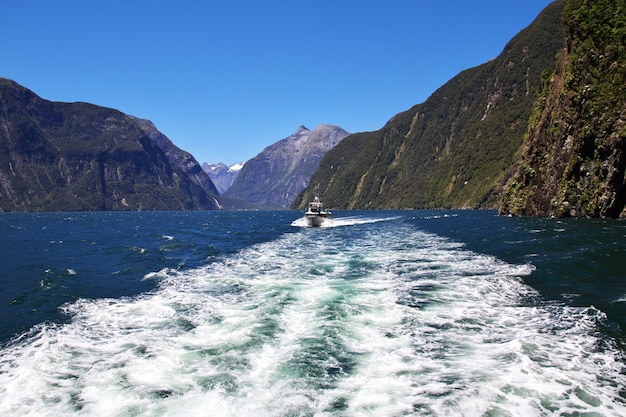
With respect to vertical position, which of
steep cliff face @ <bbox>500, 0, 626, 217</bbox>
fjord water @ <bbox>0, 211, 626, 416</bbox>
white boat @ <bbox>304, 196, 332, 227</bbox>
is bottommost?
fjord water @ <bbox>0, 211, 626, 416</bbox>

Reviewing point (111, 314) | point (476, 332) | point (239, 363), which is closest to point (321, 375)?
point (239, 363)

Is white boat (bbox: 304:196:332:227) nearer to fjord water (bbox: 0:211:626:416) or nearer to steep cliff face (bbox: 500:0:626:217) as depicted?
steep cliff face (bbox: 500:0:626:217)

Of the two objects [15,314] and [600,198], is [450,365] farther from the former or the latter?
[600,198]

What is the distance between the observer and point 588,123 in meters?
65.4

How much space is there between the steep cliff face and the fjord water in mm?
42986

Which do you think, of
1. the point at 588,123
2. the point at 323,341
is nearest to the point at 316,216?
the point at 588,123

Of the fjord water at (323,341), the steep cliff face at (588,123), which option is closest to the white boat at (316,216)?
the steep cliff face at (588,123)

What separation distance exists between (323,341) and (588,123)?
7081 centimetres

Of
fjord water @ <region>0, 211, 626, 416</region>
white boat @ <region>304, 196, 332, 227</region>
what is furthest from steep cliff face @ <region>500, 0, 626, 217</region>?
white boat @ <region>304, 196, 332, 227</region>

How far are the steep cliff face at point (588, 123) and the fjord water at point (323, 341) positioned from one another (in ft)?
141

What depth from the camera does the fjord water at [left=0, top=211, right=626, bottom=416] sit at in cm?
954

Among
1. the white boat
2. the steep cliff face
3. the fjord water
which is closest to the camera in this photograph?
the fjord water

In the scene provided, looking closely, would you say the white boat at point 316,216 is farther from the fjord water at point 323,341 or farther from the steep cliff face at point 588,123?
the fjord water at point 323,341

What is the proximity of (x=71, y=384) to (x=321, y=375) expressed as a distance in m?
6.71
